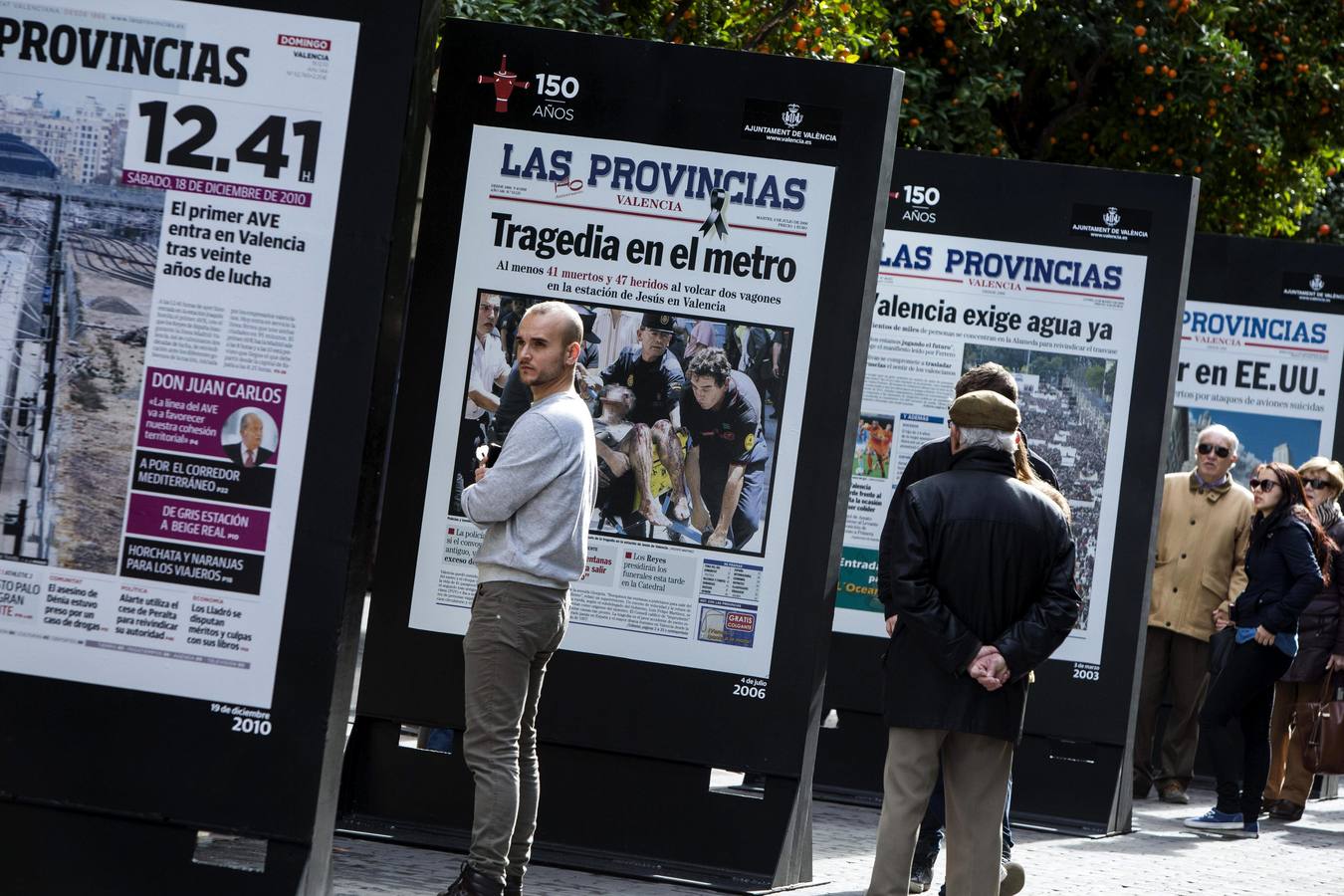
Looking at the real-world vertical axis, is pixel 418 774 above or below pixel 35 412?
below

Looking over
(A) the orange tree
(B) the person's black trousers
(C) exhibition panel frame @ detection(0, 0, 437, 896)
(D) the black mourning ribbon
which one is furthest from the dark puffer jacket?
(C) exhibition panel frame @ detection(0, 0, 437, 896)

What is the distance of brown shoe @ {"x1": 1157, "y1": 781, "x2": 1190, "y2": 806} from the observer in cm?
1123

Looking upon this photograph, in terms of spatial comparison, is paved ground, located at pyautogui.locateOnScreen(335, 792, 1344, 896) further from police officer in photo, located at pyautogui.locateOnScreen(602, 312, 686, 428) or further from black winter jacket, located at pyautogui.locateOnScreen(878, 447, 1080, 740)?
police officer in photo, located at pyautogui.locateOnScreen(602, 312, 686, 428)

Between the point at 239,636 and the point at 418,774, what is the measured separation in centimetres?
207

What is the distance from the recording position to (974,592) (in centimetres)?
605

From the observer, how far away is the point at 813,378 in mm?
6934

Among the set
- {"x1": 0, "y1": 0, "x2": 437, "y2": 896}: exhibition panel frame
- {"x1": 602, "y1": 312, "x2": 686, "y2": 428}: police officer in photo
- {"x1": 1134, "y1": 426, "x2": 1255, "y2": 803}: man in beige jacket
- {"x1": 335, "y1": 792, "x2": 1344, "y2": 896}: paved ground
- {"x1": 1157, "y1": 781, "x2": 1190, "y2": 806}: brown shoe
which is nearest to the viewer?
{"x1": 0, "y1": 0, "x2": 437, "y2": 896}: exhibition panel frame

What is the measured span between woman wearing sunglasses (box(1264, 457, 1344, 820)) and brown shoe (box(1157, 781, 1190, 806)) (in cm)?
51

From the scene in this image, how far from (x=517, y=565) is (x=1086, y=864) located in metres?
3.98

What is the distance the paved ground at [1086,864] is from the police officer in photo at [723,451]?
4.63 ft

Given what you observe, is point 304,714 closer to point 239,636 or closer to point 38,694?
point 239,636

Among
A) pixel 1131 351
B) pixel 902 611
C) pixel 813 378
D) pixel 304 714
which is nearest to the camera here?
pixel 304 714

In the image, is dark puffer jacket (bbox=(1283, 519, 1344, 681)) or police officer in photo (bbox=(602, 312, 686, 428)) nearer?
police officer in photo (bbox=(602, 312, 686, 428))

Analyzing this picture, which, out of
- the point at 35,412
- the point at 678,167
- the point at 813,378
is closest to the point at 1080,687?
the point at 813,378
